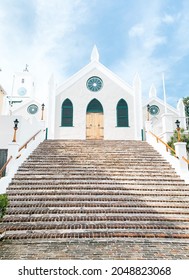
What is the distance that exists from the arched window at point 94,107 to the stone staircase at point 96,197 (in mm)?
7608

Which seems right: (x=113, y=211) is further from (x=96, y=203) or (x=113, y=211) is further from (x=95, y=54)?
(x=95, y=54)

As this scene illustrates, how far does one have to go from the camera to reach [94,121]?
63.8 ft

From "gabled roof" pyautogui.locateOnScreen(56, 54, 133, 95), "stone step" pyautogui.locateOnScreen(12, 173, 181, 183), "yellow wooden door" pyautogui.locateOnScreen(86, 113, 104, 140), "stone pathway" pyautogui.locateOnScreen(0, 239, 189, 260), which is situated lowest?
"stone pathway" pyautogui.locateOnScreen(0, 239, 189, 260)

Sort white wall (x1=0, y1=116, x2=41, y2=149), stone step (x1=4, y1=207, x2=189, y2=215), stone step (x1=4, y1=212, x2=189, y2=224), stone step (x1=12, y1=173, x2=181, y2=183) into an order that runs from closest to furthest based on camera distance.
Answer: stone step (x1=4, y1=212, x2=189, y2=224) < stone step (x1=4, y1=207, x2=189, y2=215) < stone step (x1=12, y1=173, x2=181, y2=183) < white wall (x1=0, y1=116, x2=41, y2=149)

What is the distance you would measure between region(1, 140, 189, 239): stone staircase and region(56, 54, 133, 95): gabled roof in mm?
9265

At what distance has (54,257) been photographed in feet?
15.7

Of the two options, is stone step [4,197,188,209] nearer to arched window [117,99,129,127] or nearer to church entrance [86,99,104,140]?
church entrance [86,99,104,140]

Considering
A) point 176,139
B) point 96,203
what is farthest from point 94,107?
point 96,203

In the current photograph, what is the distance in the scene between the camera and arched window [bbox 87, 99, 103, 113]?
64.8 ft

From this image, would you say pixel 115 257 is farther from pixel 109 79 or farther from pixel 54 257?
pixel 109 79

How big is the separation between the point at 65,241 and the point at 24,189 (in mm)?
3631

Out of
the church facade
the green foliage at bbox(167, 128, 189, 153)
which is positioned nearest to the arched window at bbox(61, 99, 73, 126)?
the church facade
